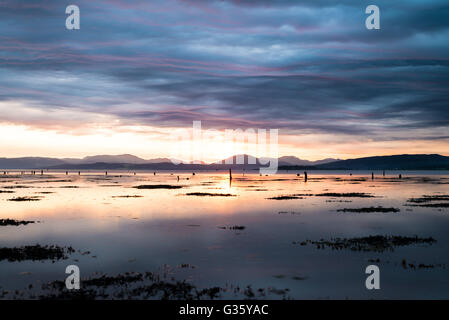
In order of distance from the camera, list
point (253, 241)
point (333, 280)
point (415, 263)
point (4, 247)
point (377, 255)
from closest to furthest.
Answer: point (333, 280) → point (415, 263) → point (377, 255) → point (4, 247) → point (253, 241)

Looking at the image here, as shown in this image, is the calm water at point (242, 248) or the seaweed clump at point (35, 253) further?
the seaweed clump at point (35, 253)

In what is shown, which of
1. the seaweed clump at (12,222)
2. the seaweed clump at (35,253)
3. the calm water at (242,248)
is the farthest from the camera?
the seaweed clump at (12,222)

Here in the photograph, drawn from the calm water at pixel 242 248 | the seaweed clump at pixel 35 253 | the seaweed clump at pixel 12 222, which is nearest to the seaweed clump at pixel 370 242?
the calm water at pixel 242 248

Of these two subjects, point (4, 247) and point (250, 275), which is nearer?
point (250, 275)

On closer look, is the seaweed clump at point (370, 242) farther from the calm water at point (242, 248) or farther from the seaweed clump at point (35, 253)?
the seaweed clump at point (35, 253)

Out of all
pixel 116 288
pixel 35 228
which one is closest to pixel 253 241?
pixel 116 288

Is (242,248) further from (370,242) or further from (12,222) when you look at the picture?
(12,222)

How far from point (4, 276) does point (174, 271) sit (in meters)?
6.95

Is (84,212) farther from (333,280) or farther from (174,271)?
(333,280)

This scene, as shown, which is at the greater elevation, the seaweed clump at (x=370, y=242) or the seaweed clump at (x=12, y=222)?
the seaweed clump at (x=12, y=222)

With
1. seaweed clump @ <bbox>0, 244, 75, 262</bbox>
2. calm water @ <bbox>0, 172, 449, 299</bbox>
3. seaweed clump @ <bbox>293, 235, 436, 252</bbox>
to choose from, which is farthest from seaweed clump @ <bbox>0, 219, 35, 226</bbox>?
seaweed clump @ <bbox>293, 235, 436, 252</bbox>

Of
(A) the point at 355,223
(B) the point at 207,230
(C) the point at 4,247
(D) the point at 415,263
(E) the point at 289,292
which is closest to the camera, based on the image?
(E) the point at 289,292

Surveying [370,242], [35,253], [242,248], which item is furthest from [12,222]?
[370,242]

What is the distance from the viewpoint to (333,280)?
15.7 m
